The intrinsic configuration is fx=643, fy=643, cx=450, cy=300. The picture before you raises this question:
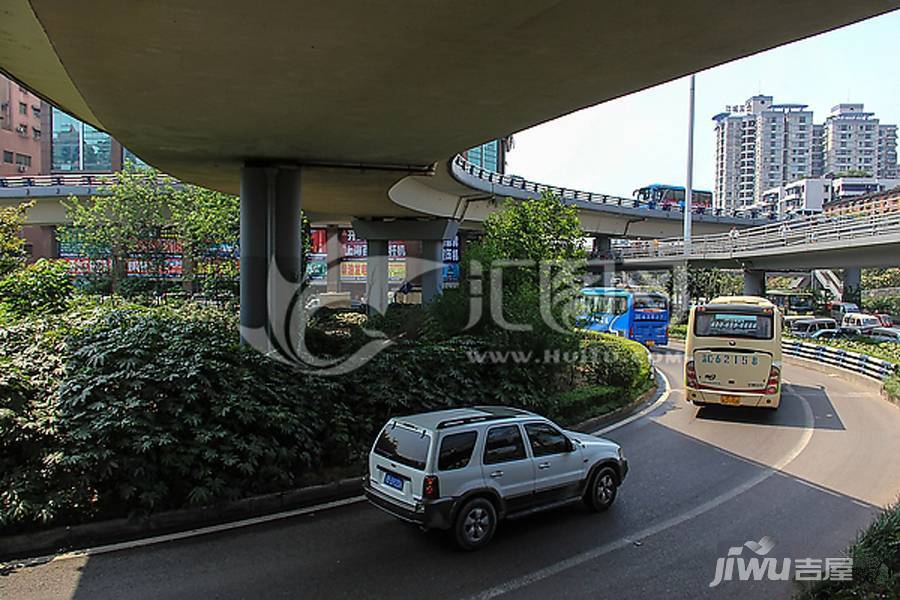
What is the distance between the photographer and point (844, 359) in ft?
76.9

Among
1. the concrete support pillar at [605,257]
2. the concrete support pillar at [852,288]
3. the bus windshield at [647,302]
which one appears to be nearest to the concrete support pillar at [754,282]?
the concrete support pillar at [605,257]

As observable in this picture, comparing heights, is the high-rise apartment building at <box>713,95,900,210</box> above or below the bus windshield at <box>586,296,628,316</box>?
above

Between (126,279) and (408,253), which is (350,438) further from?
(408,253)

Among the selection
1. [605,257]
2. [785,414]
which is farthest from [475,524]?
[605,257]

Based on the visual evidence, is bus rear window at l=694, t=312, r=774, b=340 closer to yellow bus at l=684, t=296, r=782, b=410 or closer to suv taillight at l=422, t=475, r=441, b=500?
yellow bus at l=684, t=296, r=782, b=410

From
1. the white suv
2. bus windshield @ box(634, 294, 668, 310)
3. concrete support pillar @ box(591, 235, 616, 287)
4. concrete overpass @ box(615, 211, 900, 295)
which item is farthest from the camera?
concrete support pillar @ box(591, 235, 616, 287)

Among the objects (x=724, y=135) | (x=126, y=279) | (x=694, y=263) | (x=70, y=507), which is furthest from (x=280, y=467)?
(x=724, y=135)

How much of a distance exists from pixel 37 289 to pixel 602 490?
14173 millimetres

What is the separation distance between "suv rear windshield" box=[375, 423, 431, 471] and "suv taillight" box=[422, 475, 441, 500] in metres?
0.17

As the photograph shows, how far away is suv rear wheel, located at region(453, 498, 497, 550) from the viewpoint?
7398mm

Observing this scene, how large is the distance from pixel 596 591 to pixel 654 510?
277cm

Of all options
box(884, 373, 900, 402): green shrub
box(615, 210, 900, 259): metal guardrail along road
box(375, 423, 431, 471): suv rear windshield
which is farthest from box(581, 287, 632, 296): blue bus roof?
box(375, 423, 431, 471): suv rear windshield

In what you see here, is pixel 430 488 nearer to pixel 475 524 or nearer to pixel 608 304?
pixel 475 524

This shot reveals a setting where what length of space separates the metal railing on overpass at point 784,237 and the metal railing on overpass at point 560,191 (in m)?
3.89
